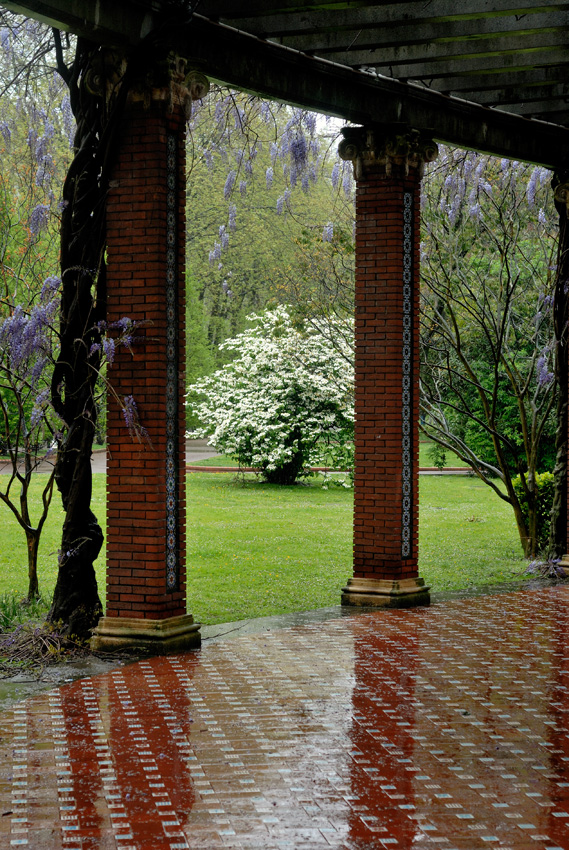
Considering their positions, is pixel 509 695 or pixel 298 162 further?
pixel 298 162

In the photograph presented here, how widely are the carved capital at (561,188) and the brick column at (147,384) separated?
5.54 meters

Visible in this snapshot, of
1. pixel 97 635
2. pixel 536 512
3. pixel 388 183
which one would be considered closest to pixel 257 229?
pixel 536 512

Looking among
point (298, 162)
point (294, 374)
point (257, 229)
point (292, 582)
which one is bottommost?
point (292, 582)

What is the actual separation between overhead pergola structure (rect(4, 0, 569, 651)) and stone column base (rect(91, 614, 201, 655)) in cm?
1

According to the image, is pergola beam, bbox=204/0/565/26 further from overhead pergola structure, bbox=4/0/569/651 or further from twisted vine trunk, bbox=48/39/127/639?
twisted vine trunk, bbox=48/39/127/639

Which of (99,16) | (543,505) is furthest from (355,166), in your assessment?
(543,505)

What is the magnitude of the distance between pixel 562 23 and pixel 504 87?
54.0 inches

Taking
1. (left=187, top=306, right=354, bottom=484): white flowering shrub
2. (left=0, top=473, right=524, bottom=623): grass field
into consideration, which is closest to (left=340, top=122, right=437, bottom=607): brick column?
(left=0, top=473, right=524, bottom=623): grass field

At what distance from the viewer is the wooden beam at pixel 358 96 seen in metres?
7.79

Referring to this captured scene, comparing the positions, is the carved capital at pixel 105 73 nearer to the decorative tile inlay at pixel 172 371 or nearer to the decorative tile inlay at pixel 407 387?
the decorative tile inlay at pixel 172 371

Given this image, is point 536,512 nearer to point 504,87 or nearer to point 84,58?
point 504,87

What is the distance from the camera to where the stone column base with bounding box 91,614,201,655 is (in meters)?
7.23

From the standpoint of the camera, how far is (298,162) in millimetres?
10273

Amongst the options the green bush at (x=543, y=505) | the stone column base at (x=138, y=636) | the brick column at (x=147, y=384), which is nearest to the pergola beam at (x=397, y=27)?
the brick column at (x=147, y=384)
